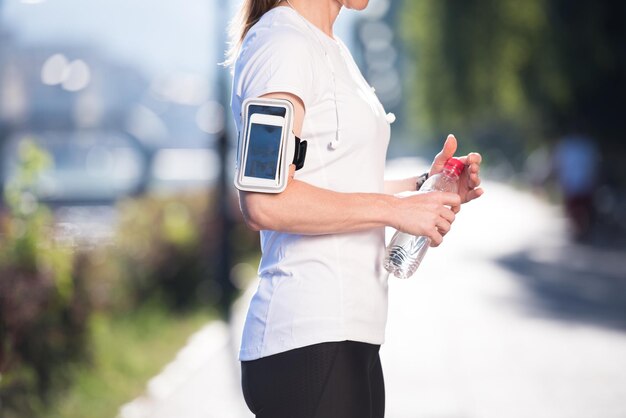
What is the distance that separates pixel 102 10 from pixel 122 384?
853 cm

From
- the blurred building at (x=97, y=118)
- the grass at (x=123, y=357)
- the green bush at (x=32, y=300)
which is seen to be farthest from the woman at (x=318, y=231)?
the blurred building at (x=97, y=118)

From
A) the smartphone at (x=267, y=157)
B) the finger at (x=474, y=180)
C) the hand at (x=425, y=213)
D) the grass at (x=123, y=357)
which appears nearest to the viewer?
the smartphone at (x=267, y=157)

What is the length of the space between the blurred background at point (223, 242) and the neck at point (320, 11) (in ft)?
0.79

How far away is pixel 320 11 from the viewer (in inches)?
103

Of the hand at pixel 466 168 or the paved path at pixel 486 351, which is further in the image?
the paved path at pixel 486 351

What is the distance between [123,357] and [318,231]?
743 centimetres

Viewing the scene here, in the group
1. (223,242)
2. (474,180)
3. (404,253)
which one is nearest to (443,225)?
(404,253)

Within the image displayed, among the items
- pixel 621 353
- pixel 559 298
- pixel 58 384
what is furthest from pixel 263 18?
pixel 559 298

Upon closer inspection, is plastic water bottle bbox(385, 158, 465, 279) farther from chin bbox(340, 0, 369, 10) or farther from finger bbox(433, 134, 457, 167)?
chin bbox(340, 0, 369, 10)

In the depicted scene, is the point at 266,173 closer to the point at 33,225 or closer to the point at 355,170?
the point at 355,170

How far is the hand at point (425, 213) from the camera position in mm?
2420

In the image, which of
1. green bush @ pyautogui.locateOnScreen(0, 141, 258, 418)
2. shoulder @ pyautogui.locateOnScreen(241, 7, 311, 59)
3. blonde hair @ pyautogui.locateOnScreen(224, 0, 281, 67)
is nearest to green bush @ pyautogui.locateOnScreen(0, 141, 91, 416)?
green bush @ pyautogui.locateOnScreen(0, 141, 258, 418)

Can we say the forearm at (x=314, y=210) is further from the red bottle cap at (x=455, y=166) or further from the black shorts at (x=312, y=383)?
the red bottle cap at (x=455, y=166)

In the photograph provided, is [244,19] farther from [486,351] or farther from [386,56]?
[386,56]
